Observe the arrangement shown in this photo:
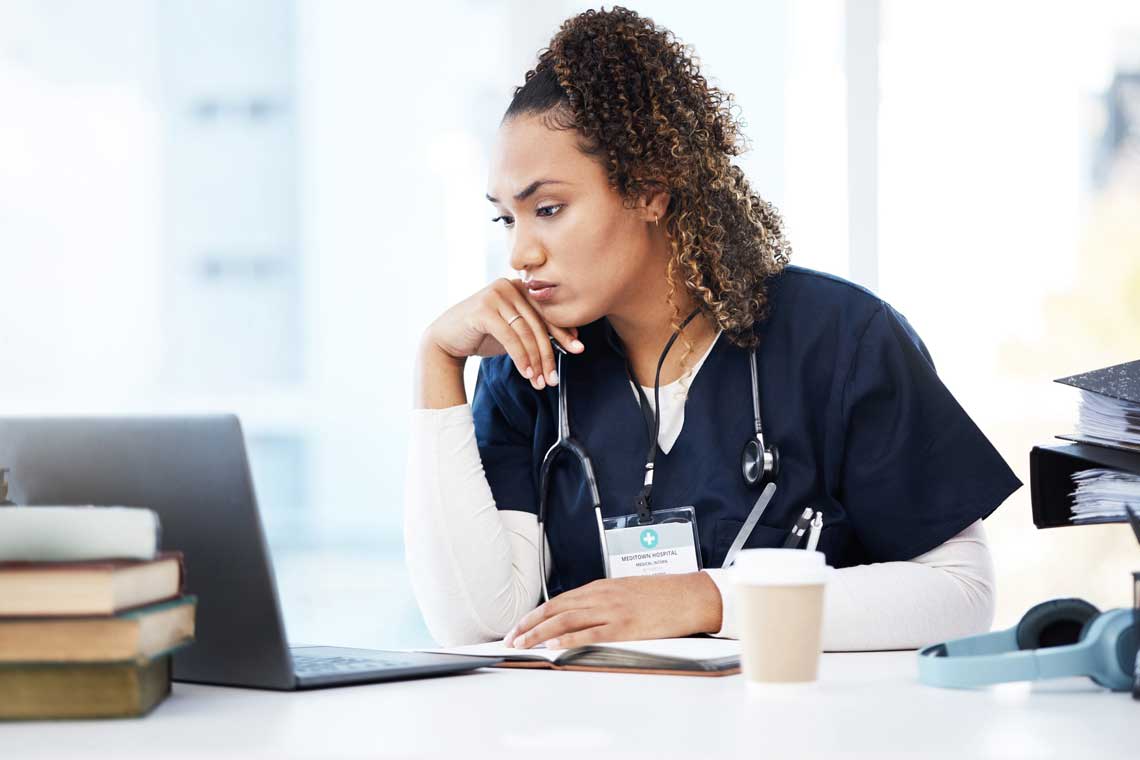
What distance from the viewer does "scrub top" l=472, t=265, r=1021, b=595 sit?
1.50 meters

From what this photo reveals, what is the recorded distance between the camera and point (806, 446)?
1556mm

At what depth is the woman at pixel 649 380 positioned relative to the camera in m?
1.53

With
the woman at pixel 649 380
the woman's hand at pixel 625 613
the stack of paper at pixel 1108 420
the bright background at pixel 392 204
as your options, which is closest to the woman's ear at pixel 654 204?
the woman at pixel 649 380

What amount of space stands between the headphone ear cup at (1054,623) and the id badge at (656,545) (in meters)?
0.65

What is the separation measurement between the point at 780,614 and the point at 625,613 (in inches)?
17.2

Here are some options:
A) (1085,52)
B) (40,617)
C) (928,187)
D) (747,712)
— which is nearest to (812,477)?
(747,712)

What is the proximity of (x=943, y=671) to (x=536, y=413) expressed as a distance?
984 millimetres

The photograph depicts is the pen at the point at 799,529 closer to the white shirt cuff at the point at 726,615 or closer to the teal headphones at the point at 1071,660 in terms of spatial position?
the white shirt cuff at the point at 726,615

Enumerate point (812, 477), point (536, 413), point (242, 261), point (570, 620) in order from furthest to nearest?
Result: point (242, 261), point (536, 413), point (812, 477), point (570, 620)

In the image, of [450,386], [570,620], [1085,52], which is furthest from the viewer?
[1085,52]

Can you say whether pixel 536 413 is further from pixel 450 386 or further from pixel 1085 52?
pixel 1085 52

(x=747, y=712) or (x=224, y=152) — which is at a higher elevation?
(x=224, y=152)

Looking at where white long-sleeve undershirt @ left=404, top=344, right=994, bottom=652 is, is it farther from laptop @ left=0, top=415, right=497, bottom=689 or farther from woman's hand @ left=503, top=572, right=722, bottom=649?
laptop @ left=0, top=415, right=497, bottom=689

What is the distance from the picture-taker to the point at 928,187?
9.26 ft
